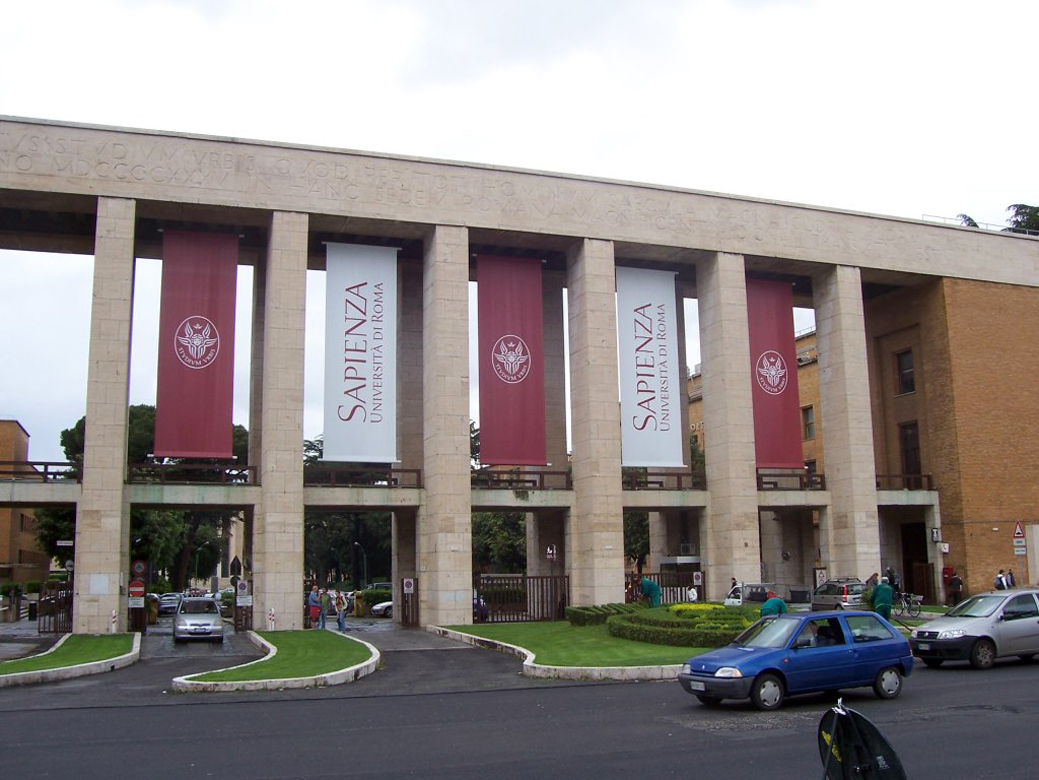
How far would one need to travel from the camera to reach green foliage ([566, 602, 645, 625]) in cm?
3180

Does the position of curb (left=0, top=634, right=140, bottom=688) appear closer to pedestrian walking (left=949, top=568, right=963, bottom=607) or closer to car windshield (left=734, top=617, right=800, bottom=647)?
car windshield (left=734, top=617, right=800, bottom=647)

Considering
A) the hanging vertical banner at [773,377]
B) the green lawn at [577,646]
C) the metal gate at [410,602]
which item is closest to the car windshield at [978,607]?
the green lawn at [577,646]

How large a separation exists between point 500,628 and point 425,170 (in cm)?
1587

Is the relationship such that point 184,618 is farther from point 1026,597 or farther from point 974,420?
point 974,420

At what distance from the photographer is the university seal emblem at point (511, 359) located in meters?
37.6

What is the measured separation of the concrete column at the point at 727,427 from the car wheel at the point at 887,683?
22294 mm

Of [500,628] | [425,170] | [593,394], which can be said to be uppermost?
[425,170]

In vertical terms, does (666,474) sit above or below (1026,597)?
above

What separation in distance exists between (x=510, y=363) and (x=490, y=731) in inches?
985

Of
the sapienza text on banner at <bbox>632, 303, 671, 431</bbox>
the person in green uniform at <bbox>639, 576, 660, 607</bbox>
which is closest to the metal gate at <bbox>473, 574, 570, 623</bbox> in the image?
the person in green uniform at <bbox>639, 576, 660, 607</bbox>

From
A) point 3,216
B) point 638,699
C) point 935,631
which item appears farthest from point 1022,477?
point 3,216

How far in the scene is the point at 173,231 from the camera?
35125mm

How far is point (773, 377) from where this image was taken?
1620 inches

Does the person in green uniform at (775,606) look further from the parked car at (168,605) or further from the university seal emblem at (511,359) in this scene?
the parked car at (168,605)
